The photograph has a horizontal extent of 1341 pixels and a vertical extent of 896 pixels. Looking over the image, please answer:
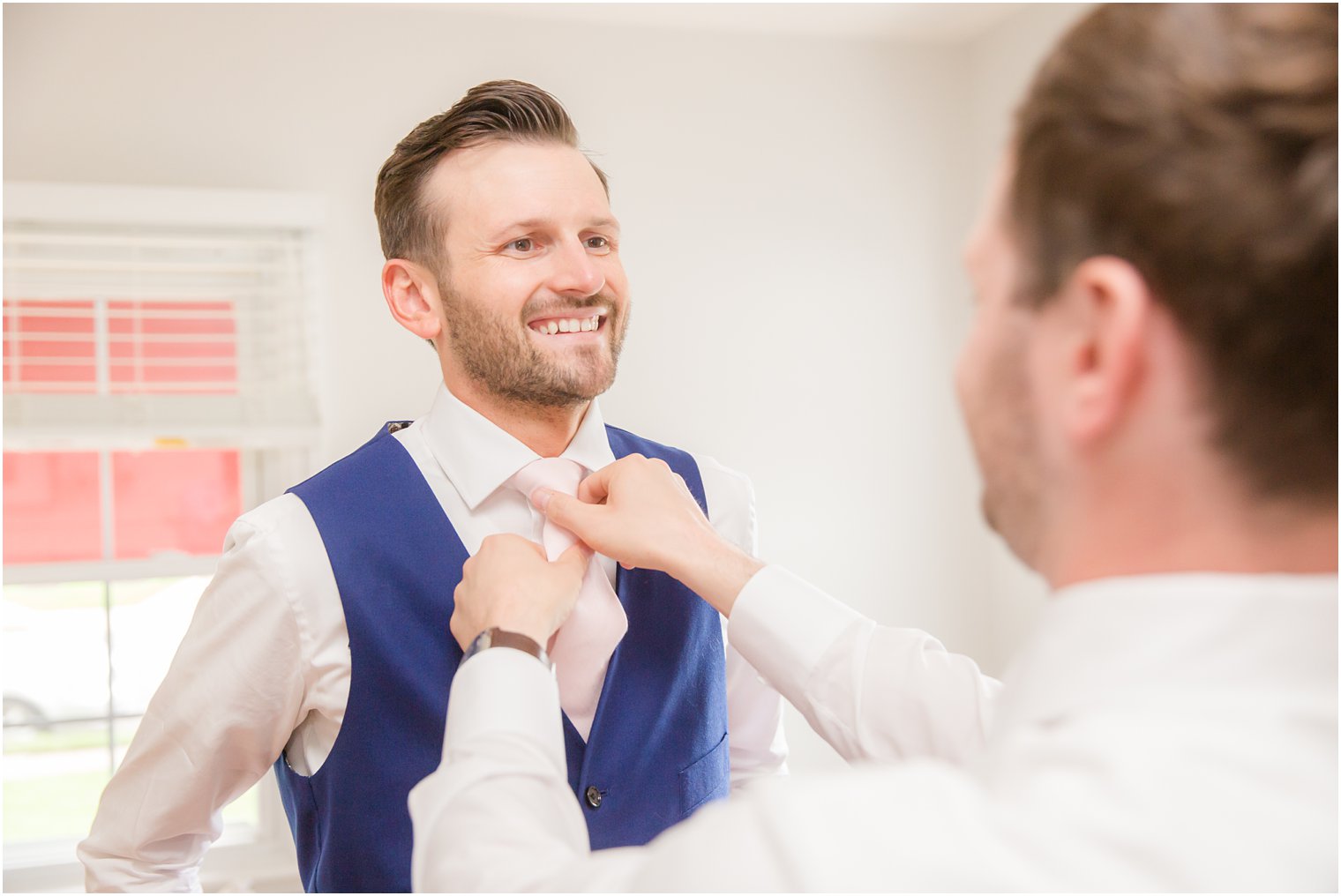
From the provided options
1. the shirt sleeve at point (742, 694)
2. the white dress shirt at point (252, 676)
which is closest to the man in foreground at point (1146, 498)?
the white dress shirt at point (252, 676)

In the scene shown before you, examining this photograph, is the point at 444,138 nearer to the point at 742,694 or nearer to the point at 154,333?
the point at 742,694

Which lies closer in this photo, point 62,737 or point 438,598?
point 438,598

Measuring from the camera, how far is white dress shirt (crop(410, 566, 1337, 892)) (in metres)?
0.56

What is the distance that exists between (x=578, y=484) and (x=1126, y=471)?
850 mm

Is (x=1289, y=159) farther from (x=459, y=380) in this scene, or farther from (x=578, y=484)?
(x=459, y=380)

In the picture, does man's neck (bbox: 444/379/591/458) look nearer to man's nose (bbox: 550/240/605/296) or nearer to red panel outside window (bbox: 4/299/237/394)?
man's nose (bbox: 550/240/605/296)

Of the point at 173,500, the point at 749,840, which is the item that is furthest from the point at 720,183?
the point at 749,840

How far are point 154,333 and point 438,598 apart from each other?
8.26ft

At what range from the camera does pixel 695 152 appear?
372 centimetres

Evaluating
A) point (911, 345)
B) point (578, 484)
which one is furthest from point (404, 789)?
point (911, 345)

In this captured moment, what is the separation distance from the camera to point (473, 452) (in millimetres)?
1391

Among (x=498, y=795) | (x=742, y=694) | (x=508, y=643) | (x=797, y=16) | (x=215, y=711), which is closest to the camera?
(x=498, y=795)

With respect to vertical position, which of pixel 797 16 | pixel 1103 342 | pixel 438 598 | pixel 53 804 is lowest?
pixel 53 804

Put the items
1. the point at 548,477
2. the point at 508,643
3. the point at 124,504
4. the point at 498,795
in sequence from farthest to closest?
the point at 124,504, the point at 548,477, the point at 508,643, the point at 498,795
